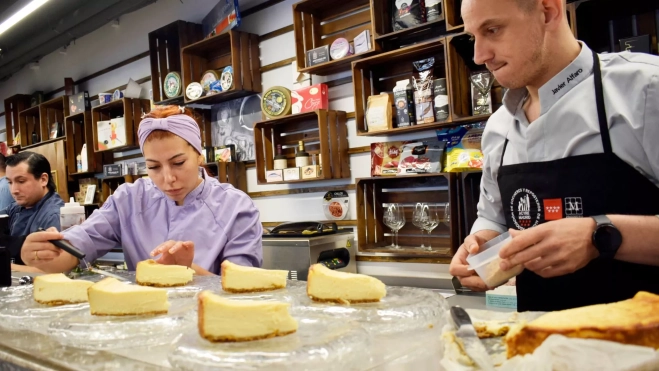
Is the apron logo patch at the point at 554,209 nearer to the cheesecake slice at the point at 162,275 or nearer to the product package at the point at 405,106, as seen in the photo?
the cheesecake slice at the point at 162,275

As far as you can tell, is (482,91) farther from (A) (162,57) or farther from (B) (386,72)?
(A) (162,57)

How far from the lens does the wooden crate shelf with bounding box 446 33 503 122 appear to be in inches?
118

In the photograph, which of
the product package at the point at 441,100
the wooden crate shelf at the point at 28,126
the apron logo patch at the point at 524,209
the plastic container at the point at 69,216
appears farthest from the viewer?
the wooden crate shelf at the point at 28,126

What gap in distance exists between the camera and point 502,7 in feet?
4.54

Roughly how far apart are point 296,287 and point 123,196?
1.24 m

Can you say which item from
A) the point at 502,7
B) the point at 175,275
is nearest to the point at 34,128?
the point at 175,275

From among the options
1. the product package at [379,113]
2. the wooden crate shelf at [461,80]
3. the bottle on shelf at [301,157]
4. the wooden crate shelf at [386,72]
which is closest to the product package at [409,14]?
the wooden crate shelf at [386,72]

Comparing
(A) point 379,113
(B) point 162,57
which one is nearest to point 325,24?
(A) point 379,113

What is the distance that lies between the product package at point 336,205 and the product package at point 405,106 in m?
0.81

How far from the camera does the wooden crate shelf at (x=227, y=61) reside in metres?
4.21

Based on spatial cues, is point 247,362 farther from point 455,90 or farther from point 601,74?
point 455,90

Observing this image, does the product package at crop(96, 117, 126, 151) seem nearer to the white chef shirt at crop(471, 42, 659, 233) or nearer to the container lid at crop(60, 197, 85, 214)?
the container lid at crop(60, 197, 85, 214)

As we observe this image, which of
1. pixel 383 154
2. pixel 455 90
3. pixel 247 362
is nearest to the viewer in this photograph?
pixel 247 362

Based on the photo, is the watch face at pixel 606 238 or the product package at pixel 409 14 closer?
the watch face at pixel 606 238
